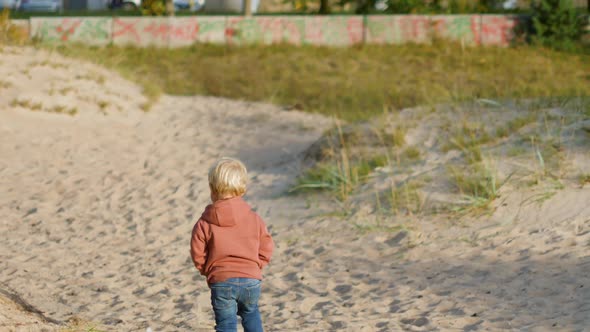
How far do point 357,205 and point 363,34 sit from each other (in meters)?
13.3

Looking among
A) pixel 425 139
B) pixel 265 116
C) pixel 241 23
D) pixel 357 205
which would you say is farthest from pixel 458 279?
pixel 241 23

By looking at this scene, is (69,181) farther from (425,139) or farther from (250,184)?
(425,139)

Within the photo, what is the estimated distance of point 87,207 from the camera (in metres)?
9.98

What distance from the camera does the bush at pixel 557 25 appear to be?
21.4 meters

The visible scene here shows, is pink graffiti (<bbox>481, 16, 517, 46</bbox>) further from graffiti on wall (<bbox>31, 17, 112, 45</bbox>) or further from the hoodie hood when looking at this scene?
the hoodie hood

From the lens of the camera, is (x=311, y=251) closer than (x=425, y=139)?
Yes

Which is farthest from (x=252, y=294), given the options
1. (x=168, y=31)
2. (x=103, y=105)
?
(x=168, y=31)

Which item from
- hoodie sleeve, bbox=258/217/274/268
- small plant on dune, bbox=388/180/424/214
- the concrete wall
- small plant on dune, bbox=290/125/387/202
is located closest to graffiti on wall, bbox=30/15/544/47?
the concrete wall

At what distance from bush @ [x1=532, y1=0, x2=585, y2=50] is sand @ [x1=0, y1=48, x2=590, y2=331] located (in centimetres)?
1072

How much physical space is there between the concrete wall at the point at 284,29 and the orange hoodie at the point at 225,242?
54.0ft

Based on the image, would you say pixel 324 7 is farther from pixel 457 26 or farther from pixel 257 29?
pixel 457 26

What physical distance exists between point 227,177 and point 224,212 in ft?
0.64

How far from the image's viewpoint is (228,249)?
461 centimetres

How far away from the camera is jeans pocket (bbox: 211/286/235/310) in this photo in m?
4.60
